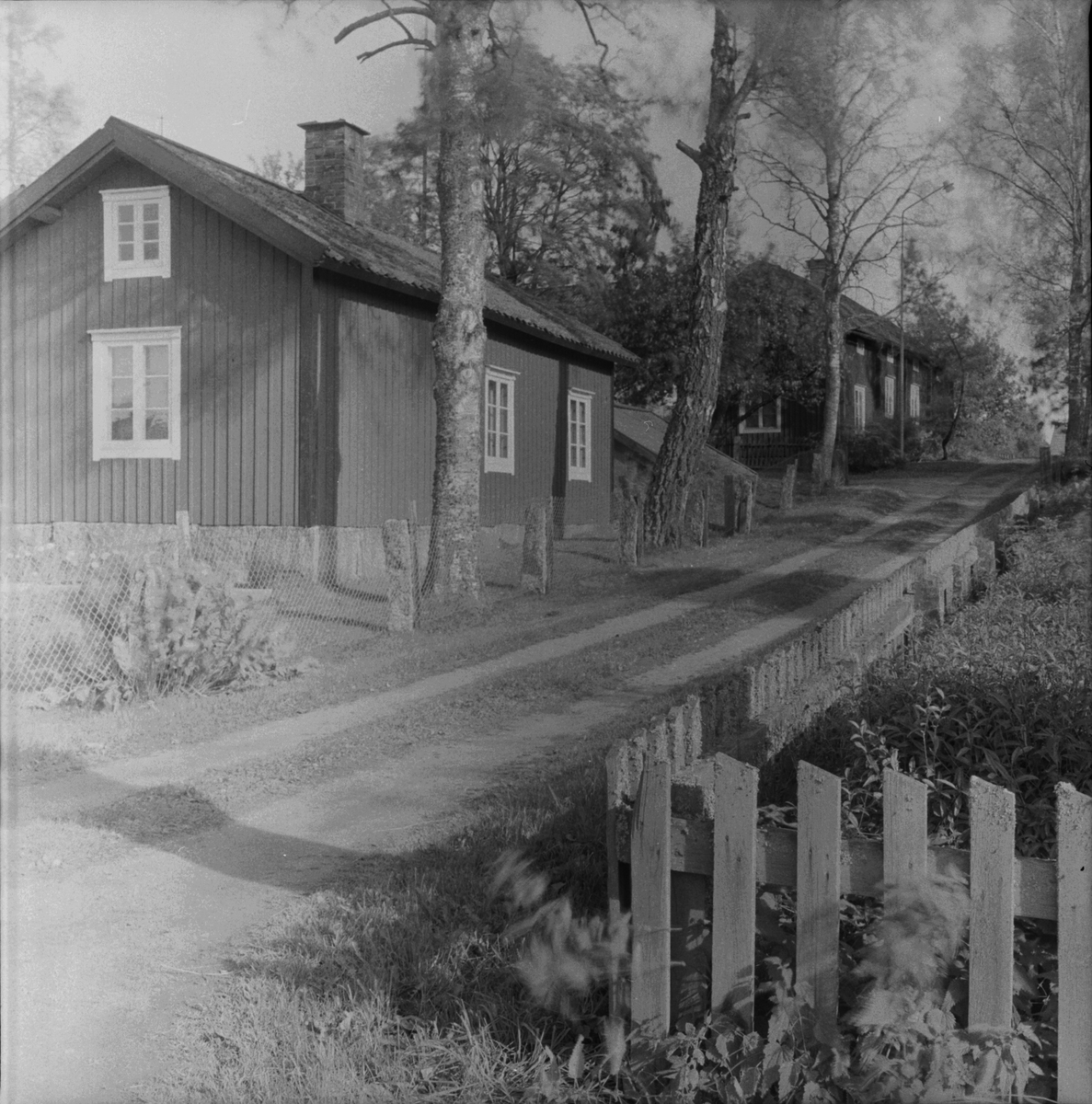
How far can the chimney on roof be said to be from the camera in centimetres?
1831

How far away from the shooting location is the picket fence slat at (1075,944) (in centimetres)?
220

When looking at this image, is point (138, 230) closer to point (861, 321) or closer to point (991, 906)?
point (991, 906)

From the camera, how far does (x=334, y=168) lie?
54.6ft

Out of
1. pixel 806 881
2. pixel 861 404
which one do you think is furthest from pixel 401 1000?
pixel 861 404

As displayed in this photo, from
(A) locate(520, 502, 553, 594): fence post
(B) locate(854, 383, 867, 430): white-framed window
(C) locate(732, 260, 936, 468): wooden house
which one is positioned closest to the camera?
(A) locate(520, 502, 553, 594): fence post

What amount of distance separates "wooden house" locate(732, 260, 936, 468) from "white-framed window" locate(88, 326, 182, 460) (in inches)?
372

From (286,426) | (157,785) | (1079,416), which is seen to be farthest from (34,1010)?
(1079,416)

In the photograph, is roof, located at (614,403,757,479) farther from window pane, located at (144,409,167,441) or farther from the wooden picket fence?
the wooden picket fence

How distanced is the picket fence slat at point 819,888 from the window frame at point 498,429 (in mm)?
15286

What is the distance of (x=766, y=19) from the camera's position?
15.0ft

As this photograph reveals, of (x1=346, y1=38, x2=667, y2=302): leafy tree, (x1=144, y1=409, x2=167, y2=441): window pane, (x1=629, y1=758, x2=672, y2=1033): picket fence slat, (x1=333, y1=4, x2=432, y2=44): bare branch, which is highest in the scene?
(x1=346, y1=38, x2=667, y2=302): leafy tree

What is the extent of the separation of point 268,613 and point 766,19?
215 inches

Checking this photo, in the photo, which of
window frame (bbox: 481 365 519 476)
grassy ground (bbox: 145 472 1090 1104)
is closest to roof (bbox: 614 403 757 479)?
window frame (bbox: 481 365 519 476)

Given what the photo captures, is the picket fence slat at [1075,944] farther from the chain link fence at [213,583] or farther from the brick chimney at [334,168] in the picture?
the brick chimney at [334,168]
